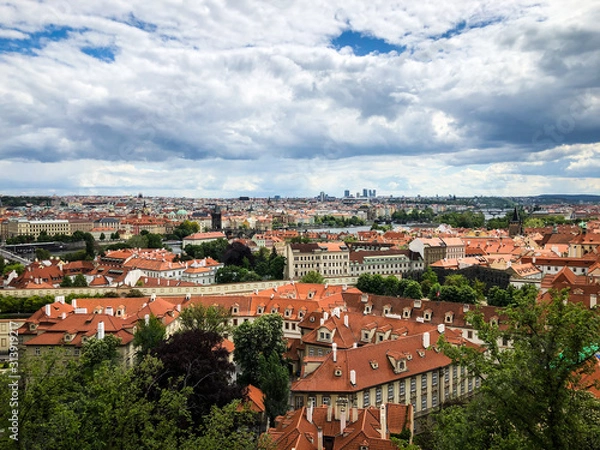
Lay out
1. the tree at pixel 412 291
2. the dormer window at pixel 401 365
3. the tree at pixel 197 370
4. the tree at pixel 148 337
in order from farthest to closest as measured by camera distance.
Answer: the tree at pixel 412 291
the tree at pixel 148 337
the dormer window at pixel 401 365
the tree at pixel 197 370

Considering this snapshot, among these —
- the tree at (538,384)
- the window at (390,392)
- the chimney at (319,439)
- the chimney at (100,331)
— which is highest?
the tree at (538,384)

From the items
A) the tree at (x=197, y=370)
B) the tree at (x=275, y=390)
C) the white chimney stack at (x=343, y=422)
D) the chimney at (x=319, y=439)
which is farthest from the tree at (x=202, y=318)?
the white chimney stack at (x=343, y=422)

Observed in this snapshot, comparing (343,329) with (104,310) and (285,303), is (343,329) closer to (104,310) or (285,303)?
(285,303)

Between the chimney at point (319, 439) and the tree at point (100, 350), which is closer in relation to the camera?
the chimney at point (319, 439)

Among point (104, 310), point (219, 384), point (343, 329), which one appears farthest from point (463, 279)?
point (219, 384)

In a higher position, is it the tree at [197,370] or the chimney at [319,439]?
the tree at [197,370]

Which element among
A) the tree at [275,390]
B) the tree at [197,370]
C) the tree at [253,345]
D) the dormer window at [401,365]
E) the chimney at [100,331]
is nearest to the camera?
the tree at [197,370]

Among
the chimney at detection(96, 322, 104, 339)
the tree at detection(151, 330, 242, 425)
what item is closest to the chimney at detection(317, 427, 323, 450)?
the tree at detection(151, 330, 242, 425)

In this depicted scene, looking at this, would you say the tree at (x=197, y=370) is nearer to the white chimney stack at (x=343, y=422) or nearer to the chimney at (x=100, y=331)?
the white chimney stack at (x=343, y=422)
